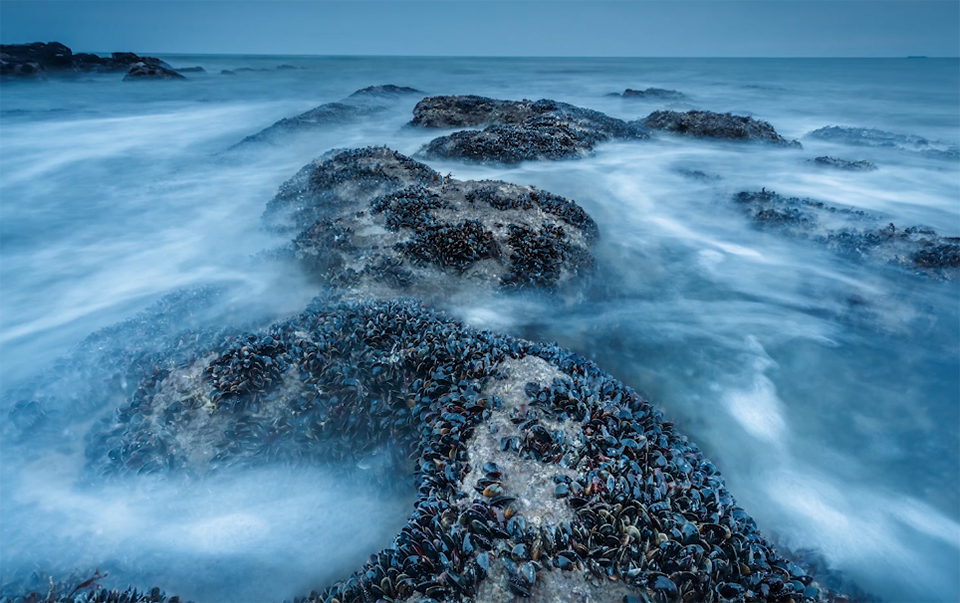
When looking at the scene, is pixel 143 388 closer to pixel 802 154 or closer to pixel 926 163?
pixel 802 154

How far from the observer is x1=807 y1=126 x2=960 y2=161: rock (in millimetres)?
19797

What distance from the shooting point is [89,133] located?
22.7 m

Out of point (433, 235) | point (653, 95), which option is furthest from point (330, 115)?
point (653, 95)

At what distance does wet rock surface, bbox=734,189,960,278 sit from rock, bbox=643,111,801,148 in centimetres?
873

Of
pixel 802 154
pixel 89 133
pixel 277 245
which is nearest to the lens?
pixel 277 245

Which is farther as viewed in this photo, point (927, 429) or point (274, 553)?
point (927, 429)

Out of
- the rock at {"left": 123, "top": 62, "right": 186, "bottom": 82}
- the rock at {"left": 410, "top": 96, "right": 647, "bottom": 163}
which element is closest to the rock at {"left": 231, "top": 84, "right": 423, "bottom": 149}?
the rock at {"left": 410, "top": 96, "right": 647, "bottom": 163}

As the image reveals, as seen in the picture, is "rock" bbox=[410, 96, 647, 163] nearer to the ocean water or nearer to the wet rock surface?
the ocean water

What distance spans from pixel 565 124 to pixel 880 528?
1709 centimetres

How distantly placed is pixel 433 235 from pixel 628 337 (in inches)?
155

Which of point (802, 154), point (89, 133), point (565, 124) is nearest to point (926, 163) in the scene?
point (802, 154)

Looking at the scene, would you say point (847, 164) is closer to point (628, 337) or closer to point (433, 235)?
point (628, 337)

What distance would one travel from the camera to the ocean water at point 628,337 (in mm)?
4957

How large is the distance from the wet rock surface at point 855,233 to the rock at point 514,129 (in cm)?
658
